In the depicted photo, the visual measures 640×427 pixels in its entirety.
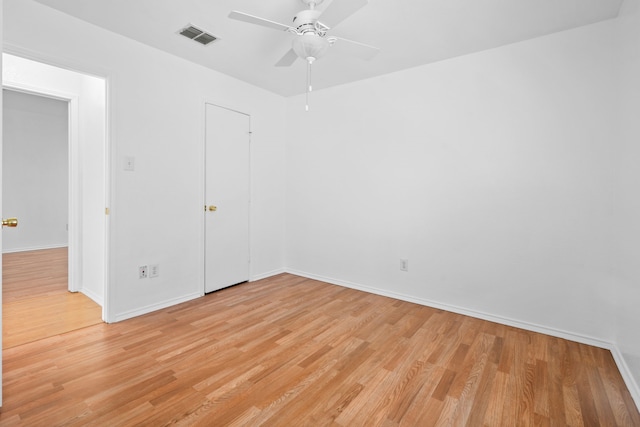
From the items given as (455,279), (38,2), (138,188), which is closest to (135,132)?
(138,188)

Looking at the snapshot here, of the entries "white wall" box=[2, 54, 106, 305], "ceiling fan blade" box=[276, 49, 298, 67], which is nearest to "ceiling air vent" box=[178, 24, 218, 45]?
"ceiling fan blade" box=[276, 49, 298, 67]

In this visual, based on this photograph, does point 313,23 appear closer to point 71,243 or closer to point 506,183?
point 506,183

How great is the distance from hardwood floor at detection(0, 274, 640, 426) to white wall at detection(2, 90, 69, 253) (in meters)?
4.73

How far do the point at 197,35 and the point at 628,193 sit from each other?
11.4ft

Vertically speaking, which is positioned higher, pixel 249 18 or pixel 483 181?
pixel 249 18

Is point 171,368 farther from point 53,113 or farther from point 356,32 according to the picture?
point 53,113

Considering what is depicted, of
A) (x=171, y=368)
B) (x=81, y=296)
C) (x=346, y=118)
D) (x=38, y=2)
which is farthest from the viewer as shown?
(x=346, y=118)

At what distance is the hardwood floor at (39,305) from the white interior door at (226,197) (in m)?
1.18

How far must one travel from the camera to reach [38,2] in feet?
7.40

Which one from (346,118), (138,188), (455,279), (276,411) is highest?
(346,118)

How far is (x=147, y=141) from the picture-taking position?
294 cm

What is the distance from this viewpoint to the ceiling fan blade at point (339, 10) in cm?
179

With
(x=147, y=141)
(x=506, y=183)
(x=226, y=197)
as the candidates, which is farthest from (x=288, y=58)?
(x=506, y=183)

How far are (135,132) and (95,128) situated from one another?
73 cm
